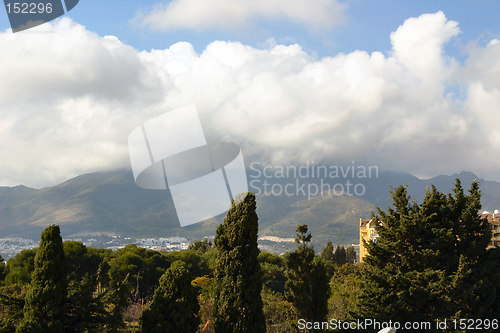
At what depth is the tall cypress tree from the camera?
8953 mm

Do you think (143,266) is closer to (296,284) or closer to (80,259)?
(80,259)

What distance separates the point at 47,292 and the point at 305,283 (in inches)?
276

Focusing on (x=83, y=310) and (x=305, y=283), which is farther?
(x=305, y=283)

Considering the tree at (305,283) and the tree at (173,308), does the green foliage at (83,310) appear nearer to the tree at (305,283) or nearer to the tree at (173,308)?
the tree at (173,308)

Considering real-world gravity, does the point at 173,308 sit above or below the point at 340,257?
below

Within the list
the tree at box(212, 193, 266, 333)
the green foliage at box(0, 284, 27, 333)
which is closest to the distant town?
the tree at box(212, 193, 266, 333)

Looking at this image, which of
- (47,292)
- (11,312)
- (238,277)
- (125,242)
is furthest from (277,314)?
(125,242)

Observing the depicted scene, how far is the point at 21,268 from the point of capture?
80.3 ft

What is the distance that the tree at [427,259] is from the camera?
1245cm

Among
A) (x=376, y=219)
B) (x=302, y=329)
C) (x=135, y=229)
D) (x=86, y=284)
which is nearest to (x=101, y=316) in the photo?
(x=86, y=284)

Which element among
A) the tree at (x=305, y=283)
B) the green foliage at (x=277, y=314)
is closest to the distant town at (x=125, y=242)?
the green foliage at (x=277, y=314)

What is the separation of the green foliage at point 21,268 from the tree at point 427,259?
1884cm

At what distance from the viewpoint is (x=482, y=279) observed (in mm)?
12758

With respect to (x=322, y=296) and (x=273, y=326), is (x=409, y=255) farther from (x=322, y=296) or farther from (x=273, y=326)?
(x=273, y=326)
